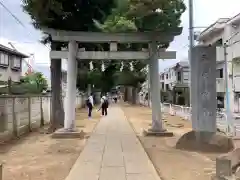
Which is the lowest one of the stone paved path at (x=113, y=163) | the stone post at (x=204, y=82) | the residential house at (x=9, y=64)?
the stone paved path at (x=113, y=163)

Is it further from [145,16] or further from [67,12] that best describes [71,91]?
[145,16]

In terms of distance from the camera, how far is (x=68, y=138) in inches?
572

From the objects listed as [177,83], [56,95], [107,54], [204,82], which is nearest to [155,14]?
[107,54]

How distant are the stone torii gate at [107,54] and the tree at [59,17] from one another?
85cm

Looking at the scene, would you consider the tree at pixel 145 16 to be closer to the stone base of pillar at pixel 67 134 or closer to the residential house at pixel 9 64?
the stone base of pillar at pixel 67 134

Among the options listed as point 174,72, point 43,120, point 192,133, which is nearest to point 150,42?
point 192,133

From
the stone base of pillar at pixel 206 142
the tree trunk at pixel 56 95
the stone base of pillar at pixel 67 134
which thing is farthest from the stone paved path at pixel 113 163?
the tree trunk at pixel 56 95

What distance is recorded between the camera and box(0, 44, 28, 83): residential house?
31.9 m

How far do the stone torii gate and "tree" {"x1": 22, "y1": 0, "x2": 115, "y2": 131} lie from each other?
85 centimetres

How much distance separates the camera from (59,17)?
52.6ft

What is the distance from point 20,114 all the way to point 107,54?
4.56m

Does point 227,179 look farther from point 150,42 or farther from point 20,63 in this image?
point 20,63

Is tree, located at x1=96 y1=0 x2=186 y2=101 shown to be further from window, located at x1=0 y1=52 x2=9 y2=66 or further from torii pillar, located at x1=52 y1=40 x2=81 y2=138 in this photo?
window, located at x1=0 y1=52 x2=9 y2=66

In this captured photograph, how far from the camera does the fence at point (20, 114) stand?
12.7 meters
